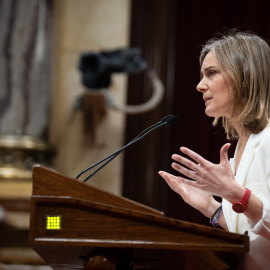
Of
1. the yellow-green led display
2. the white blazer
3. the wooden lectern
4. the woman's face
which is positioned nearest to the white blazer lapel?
the white blazer

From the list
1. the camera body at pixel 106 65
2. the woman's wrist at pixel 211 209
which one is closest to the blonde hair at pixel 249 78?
the woman's wrist at pixel 211 209

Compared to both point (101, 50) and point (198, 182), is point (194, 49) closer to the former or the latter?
point (101, 50)

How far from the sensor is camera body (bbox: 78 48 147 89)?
131 inches

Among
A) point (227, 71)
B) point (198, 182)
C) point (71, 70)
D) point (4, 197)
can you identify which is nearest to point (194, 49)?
point (71, 70)

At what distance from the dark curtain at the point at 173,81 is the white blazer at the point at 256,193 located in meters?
1.89

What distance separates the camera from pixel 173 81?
363 centimetres

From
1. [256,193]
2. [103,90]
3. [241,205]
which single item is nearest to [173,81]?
[103,90]

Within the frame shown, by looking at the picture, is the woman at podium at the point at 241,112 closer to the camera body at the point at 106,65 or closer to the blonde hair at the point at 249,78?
the blonde hair at the point at 249,78

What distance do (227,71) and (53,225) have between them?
646mm

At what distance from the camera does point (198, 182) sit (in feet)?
4.20

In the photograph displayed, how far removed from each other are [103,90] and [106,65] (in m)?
0.23

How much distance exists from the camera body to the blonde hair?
181cm

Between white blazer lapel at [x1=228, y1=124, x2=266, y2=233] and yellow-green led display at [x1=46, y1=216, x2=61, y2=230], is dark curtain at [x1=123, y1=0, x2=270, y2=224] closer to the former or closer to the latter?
white blazer lapel at [x1=228, y1=124, x2=266, y2=233]

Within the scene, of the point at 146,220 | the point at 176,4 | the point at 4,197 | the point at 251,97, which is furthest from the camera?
the point at 176,4
